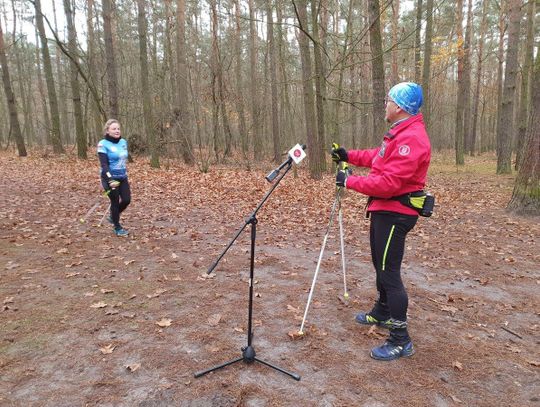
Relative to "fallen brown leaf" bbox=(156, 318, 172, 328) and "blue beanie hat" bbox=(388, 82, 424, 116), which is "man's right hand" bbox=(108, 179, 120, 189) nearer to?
"fallen brown leaf" bbox=(156, 318, 172, 328)

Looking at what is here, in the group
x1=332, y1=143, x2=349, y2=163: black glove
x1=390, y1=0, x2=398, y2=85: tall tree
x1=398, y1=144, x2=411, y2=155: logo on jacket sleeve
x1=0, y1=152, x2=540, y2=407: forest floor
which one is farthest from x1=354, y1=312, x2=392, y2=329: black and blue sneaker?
x1=390, y1=0, x2=398, y2=85: tall tree

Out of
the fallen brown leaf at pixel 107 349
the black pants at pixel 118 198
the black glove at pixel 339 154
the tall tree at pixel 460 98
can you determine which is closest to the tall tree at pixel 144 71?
the black pants at pixel 118 198

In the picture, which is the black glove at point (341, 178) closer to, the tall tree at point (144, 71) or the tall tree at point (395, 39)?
the tall tree at point (144, 71)

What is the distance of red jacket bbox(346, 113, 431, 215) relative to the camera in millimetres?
3127

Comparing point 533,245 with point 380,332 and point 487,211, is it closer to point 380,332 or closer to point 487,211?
point 487,211

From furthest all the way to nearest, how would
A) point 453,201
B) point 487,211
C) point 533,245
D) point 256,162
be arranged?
point 256,162, point 453,201, point 487,211, point 533,245

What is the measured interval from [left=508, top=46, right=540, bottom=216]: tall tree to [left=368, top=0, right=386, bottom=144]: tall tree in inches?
130

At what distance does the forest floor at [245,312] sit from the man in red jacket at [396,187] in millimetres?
468

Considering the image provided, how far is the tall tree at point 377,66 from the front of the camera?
9.27 metres

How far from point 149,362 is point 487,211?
351 inches

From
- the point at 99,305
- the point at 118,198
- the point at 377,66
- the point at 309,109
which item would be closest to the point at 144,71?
the point at 309,109

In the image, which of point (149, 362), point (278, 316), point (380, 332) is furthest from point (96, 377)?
point (380, 332)

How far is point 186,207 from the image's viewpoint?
32.4ft

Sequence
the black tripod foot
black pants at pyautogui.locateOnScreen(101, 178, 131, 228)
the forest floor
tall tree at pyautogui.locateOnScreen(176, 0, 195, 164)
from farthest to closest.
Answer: tall tree at pyautogui.locateOnScreen(176, 0, 195, 164) → black pants at pyautogui.locateOnScreen(101, 178, 131, 228) → the black tripod foot → the forest floor
